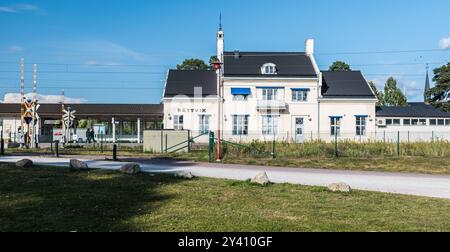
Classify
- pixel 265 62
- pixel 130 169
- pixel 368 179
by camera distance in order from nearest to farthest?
pixel 130 169
pixel 368 179
pixel 265 62

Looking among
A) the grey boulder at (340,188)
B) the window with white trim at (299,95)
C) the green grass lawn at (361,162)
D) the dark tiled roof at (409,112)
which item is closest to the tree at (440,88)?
the dark tiled roof at (409,112)

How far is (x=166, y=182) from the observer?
12.9 m

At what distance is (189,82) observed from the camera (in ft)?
167

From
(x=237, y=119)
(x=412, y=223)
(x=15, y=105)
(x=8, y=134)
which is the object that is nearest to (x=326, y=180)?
(x=412, y=223)

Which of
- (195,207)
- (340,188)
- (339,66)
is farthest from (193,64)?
(195,207)

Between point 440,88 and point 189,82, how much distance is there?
35.1 m

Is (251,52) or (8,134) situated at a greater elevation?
(251,52)

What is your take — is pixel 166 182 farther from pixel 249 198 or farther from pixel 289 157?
pixel 289 157

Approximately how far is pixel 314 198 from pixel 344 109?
4047cm

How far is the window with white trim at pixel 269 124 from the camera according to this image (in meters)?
49.3

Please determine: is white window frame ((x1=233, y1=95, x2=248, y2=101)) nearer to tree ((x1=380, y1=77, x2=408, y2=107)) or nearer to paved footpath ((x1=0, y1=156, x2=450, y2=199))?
paved footpath ((x1=0, y1=156, x2=450, y2=199))

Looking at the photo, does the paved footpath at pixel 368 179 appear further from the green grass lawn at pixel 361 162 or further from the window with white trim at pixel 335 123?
the window with white trim at pixel 335 123

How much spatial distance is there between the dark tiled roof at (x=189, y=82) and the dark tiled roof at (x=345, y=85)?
12448 mm

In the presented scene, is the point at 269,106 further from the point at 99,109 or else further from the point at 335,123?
the point at 99,109
